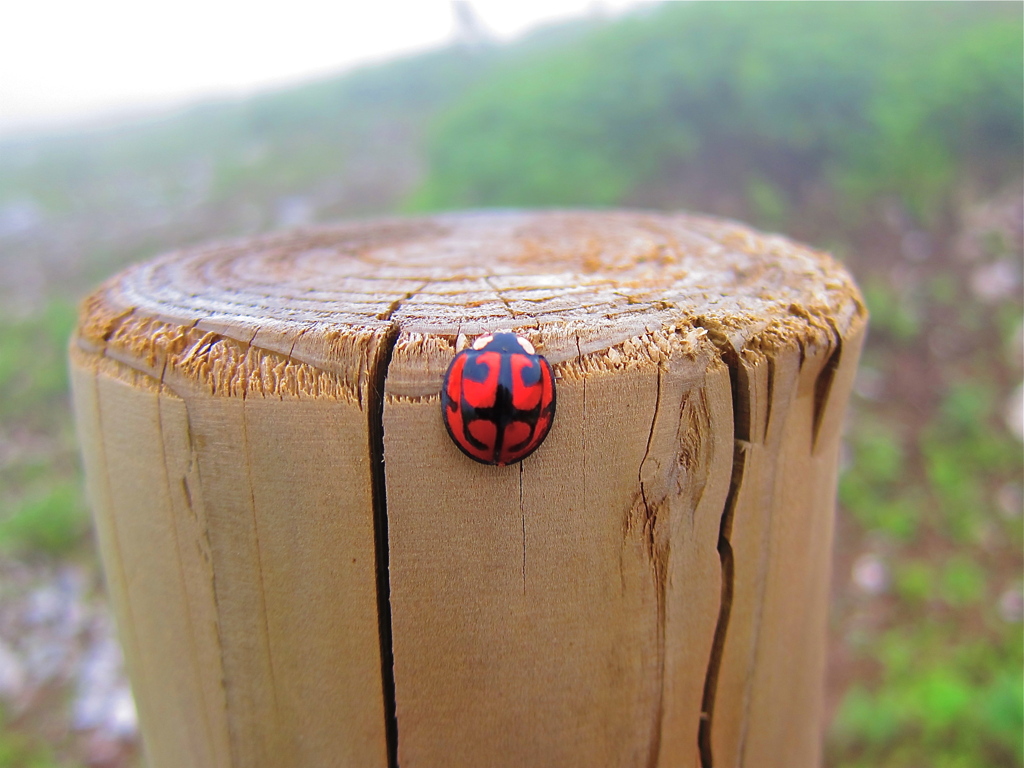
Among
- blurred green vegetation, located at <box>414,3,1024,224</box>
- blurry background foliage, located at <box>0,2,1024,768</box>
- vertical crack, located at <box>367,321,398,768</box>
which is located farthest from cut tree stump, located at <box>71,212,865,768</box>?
blurred green vegetation, located at <box>414,3,1024,224</box>

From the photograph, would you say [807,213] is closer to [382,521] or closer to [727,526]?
[727,526]

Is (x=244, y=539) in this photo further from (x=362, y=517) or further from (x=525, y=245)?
(x=525, y=245)

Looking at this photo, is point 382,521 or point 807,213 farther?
point 807,213

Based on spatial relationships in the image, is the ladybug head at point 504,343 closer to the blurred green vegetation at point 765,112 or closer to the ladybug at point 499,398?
the ladybug at point 499,398

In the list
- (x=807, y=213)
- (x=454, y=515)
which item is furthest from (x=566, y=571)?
(x=807, y=213)

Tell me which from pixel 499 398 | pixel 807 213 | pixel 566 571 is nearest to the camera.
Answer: pixel 499 398

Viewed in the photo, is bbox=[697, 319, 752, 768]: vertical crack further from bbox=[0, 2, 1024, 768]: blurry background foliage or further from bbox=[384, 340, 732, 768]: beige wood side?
bbox=[0, 2, 1024, 768]: blurry background foliage
